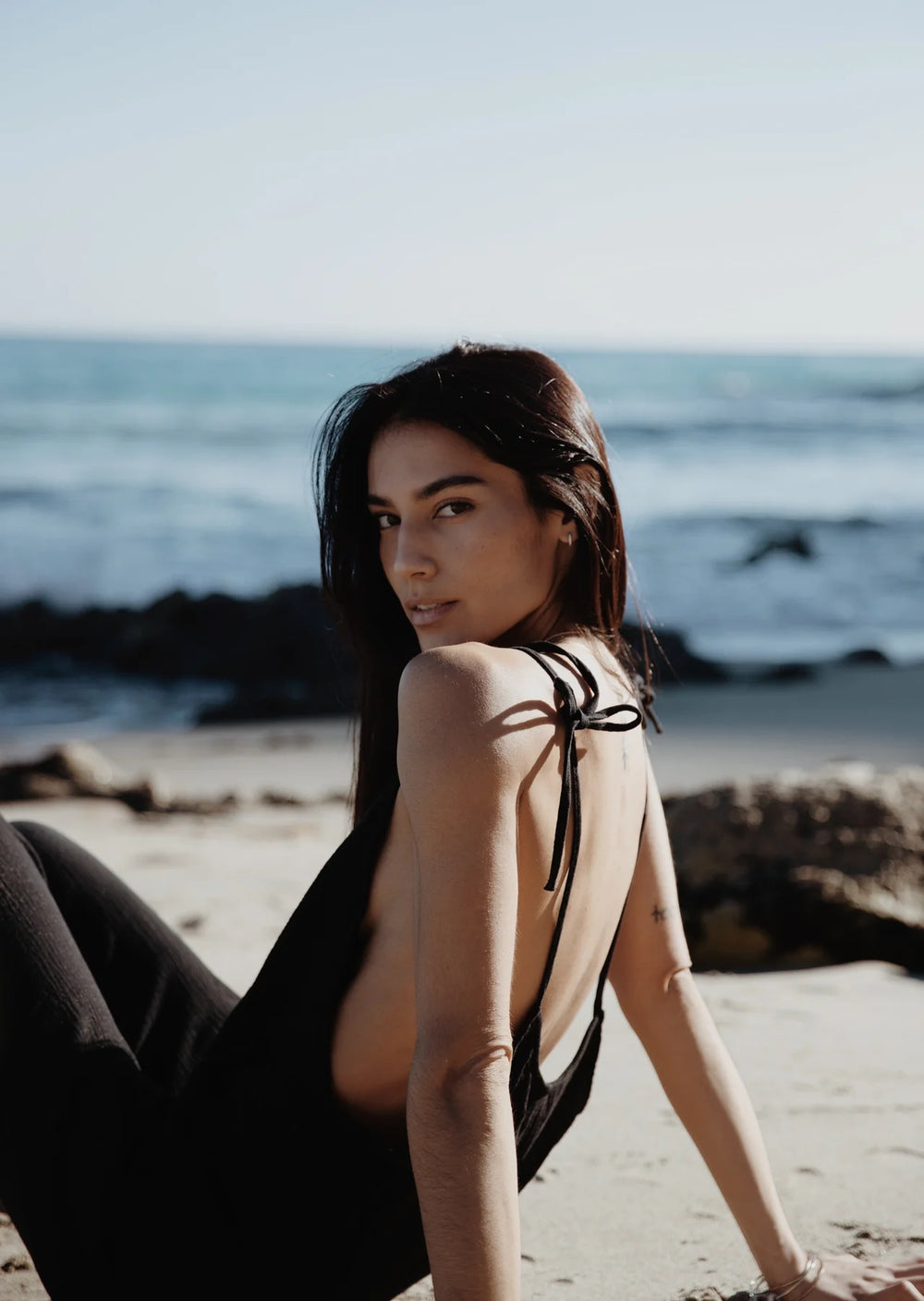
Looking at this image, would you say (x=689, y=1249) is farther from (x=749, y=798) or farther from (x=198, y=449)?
(x=198, y=449)

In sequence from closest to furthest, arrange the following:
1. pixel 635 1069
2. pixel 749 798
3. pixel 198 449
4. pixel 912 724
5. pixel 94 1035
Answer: pixel 94 1035 < pixel 635 1069 < pixel 749 798 < pixel 912 724 < pixel 198 449

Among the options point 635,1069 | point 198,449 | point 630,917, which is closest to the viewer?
point 630,917

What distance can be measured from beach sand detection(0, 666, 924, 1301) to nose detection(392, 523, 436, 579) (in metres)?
0.92

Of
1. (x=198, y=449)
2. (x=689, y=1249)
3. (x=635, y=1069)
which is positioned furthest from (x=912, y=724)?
(x=198, y=449)

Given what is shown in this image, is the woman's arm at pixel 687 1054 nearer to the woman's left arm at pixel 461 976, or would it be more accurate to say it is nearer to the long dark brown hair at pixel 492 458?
the long dark brown hair at pixel 492 458

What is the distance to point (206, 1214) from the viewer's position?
173cm

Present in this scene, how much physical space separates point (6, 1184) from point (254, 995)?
0.41 m

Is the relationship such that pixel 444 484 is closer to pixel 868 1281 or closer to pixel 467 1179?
pixel 467 1179

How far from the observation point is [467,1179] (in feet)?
4.55

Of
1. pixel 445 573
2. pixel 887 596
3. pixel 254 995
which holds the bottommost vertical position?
pixel 887 596

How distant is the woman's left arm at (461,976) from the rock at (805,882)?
2.68 m

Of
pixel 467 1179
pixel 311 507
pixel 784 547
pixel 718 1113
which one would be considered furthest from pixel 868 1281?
pixel 311 507

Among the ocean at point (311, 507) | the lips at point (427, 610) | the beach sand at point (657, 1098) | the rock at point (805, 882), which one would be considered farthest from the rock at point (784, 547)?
the lips at point (427, 610)

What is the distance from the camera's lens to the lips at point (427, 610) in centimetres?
185
